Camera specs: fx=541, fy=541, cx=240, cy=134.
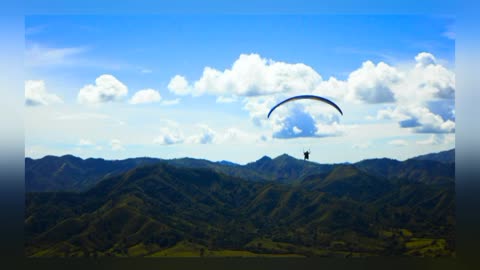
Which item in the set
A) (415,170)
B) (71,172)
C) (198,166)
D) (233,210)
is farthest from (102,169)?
(415,170)

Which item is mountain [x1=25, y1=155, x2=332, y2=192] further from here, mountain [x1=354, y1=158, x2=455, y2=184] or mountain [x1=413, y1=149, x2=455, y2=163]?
mountain [x1=413, y1=149, x2=455, y2=163]

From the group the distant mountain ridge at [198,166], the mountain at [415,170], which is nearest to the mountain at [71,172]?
the distant mountain ridge at [198,166]

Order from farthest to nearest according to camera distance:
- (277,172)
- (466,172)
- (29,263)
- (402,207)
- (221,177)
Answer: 1. (277,172)
2. (221,177)
3. (402,207)
4. (466,172)
5. (29,263)

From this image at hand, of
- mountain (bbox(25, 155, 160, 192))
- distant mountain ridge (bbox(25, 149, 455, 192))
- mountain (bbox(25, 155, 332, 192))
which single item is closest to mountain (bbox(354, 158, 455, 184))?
distant mountain ridge (bbox(25, 149, 455, 192))

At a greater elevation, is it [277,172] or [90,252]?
[277,172]

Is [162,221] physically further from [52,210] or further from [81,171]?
[81,171]

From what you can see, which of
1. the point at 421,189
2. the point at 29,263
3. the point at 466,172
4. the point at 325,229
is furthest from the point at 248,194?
the point at 29,263

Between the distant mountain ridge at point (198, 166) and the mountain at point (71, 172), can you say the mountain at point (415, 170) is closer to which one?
the distant mountain ridge at point (198, 166)
